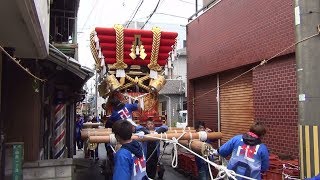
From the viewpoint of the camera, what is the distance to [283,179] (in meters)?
6.29

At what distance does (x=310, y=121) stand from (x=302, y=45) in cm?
83

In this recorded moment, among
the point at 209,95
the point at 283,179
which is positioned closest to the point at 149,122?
the point at 283,179

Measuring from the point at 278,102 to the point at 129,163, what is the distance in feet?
19.5

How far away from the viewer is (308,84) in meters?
4.17

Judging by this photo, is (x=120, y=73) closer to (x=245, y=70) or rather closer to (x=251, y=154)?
(x=245, y=70)

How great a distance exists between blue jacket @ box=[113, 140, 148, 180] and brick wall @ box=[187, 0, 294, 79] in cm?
558

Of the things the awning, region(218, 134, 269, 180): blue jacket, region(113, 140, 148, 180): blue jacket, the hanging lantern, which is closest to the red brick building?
the hanging lantern

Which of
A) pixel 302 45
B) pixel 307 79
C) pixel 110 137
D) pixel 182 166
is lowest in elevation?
pixel 182 166

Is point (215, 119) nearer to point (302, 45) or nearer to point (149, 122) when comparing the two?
point (149, 122)

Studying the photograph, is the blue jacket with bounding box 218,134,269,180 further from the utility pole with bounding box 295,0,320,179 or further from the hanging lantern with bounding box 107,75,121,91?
the hanging lantern with bounding box 107,75,121,91

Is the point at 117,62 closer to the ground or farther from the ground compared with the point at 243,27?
closer to the ground

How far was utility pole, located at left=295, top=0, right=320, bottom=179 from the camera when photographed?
4160mm

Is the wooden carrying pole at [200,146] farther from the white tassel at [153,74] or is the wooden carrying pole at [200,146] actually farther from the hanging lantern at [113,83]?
the white tassel at [153,74]

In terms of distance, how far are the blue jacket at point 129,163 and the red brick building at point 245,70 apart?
507 centimetres
